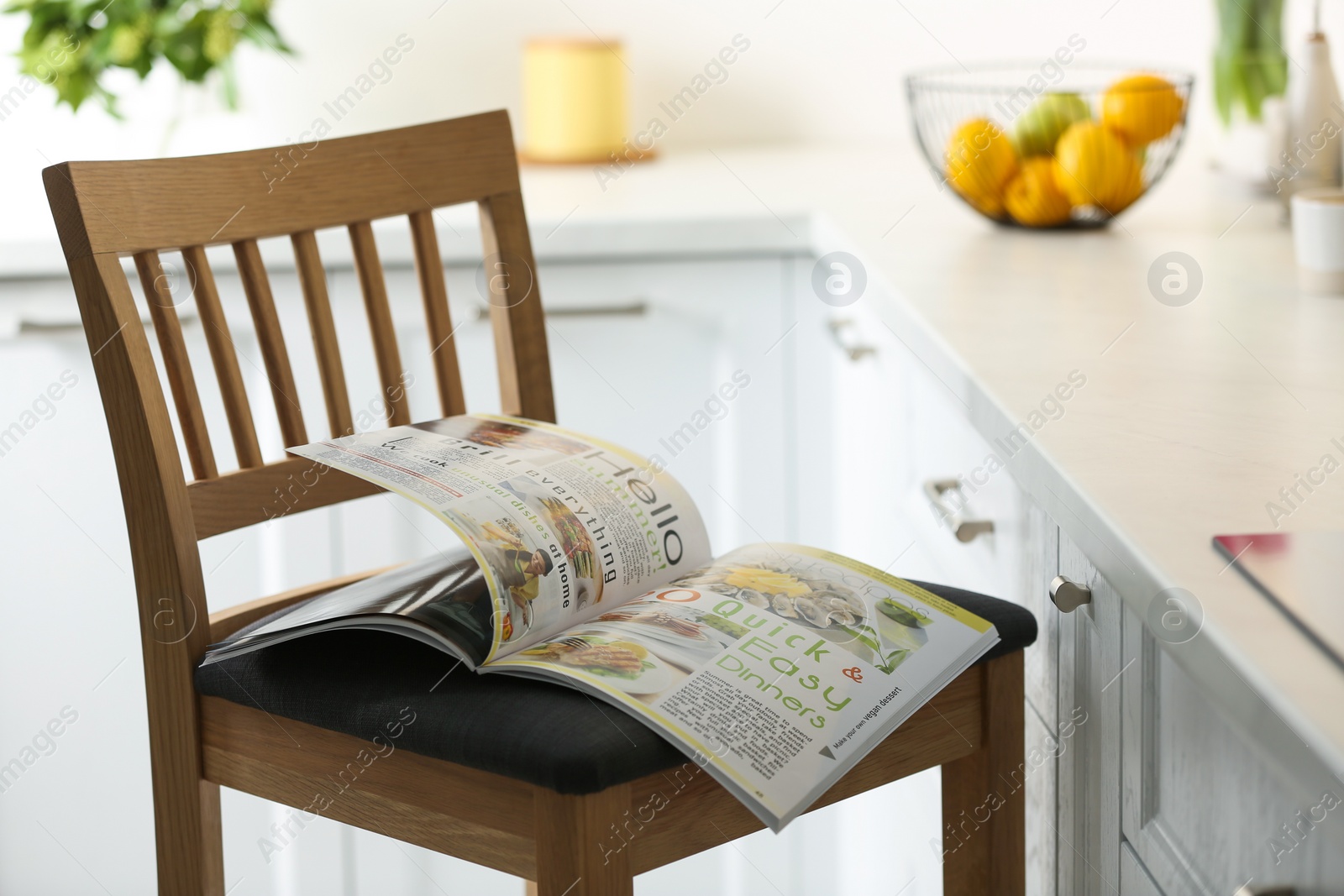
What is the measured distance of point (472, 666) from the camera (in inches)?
25.4

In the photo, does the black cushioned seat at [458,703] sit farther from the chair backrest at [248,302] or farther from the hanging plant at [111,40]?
the hanging plant at [111,40]

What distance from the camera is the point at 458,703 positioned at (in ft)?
2.06

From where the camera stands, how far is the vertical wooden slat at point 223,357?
2.73 feet

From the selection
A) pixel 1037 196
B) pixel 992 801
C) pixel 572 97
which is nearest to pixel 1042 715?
pixel 992 801

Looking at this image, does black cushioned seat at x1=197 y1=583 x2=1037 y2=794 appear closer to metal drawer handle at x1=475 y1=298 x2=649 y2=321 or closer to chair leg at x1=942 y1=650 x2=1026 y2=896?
chair leg at x1=942 y1=650 x2=1026 y2=896

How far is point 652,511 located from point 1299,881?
0.42 m

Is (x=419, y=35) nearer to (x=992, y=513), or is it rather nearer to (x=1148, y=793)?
(x=992, y=513)

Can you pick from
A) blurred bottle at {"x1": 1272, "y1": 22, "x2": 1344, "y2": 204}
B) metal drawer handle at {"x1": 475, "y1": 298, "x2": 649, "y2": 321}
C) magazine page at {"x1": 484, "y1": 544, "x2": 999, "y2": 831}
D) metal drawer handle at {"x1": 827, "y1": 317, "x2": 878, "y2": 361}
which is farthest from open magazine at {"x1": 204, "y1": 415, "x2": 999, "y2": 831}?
blurred bottle at {"x1": 1272, "y1": 22, "x2": 1344, "y2": 204}

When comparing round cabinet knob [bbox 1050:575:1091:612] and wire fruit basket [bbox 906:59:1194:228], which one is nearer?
round cabinet knob [bbox 1050:575:1091:612]

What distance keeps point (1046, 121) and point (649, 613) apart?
0.80 meters

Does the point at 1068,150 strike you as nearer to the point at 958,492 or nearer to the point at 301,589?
the point at 958,492

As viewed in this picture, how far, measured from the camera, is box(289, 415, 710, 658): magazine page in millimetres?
665

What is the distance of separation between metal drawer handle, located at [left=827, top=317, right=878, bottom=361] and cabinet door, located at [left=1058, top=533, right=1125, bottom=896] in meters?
0.52

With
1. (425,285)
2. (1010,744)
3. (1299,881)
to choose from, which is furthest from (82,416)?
(1299,881)
